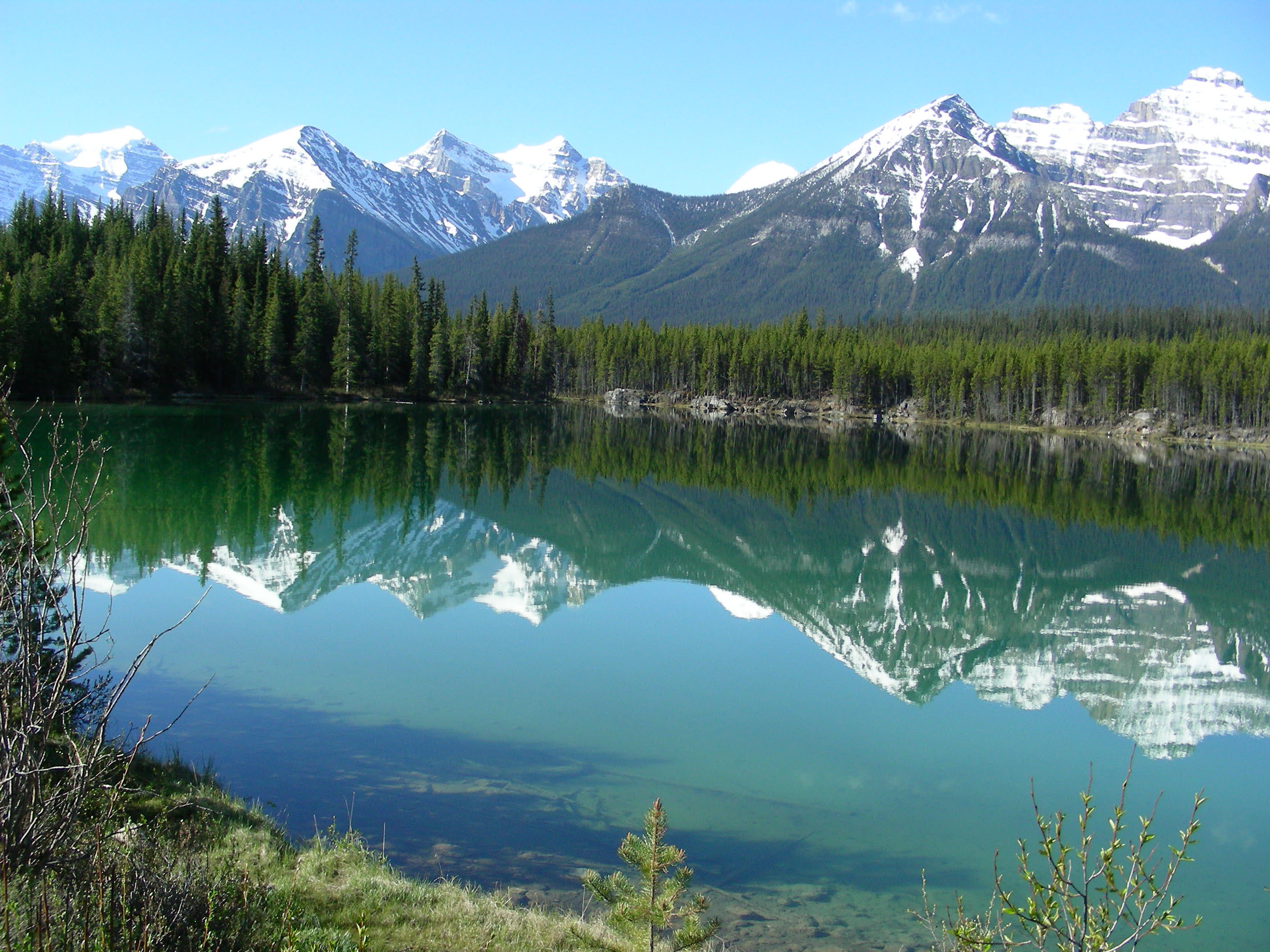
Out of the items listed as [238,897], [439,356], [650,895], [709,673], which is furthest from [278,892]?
[439,356]

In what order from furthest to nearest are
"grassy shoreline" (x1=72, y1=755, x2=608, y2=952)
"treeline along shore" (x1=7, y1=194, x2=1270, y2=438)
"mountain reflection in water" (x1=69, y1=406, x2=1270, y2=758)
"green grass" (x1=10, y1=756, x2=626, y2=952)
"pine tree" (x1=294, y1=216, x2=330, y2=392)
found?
"pine tree" (x1=294, y1=216, x2=330, y2=392), "treeline along shore" (x1=7, y1=194, x2=1270, y2=438), "mountain reflection in water" (x1=69, y1=406, x2=1270, y2=758), "grassy shoreline" (x1=72, y1=755, x2=608, y2=952), "green grass" (x1=10, y1=756, x2=626, y2=952)

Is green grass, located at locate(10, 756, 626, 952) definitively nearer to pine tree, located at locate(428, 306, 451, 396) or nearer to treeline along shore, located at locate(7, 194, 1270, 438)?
treeline along shore, located at locate(7, 194, 1270, 438)

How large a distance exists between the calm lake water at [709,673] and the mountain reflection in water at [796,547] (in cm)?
16

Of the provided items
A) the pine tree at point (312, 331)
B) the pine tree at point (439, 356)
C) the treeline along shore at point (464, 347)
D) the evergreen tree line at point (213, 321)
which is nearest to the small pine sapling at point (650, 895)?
the treeline along shore at point (464, 347)

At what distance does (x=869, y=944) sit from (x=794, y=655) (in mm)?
9452

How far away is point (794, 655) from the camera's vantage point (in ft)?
57.1

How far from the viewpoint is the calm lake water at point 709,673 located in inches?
383

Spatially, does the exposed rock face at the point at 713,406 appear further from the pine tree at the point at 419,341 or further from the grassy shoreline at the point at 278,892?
the grassy shoreline at the point at 278,892

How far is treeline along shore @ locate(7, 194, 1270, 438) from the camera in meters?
64.9

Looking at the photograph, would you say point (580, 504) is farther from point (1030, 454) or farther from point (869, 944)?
point (1030, 454)

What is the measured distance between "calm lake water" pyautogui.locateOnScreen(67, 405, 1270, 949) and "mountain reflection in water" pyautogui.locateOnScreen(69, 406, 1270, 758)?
0.16 metres

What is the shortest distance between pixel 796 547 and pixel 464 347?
78.2 meters

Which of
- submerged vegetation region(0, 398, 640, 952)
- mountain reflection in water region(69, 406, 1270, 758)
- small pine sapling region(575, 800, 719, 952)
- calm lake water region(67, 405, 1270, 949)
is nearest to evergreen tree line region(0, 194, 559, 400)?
mountain reflection in water region(69, 406, 1270, 758)

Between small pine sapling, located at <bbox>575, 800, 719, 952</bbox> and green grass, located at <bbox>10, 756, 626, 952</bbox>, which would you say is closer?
green grass, located at <bbox>10, 756, 626, 952</bbox>
